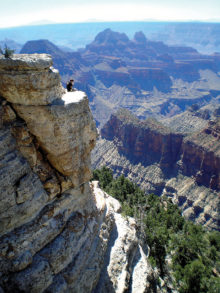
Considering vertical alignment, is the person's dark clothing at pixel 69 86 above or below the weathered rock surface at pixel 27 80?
below

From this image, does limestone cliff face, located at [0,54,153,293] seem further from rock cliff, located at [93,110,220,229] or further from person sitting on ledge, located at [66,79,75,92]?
rock cliff, located at [93,110,220,229]

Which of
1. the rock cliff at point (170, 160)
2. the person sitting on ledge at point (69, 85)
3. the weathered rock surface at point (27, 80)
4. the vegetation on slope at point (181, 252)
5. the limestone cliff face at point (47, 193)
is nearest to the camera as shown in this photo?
the limestone cliff face at point (47, 193)

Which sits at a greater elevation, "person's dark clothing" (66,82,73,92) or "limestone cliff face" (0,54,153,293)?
"person's dark clothing" (66,82,73,92)

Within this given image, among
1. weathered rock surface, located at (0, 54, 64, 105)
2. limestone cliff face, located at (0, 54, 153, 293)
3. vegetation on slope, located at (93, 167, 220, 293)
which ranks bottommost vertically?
vegetation on slope, located at (93, 167, 220, 293)

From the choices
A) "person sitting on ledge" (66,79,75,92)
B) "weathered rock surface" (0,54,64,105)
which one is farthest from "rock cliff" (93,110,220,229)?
"weathered rock surface" (0,54,64,105)

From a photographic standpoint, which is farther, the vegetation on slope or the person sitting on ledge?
the vegetation on slope

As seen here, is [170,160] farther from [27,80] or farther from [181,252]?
[27,80]

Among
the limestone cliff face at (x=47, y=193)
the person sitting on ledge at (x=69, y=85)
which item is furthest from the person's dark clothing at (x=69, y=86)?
the limestone cliff face at (x=47, y=193)

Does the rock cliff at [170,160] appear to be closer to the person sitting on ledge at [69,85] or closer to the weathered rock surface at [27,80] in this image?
the person sitting on ledge at [69,85]

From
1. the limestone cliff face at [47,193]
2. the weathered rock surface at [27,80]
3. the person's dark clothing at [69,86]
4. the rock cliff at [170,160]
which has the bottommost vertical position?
the rock cliff at [170,160]
